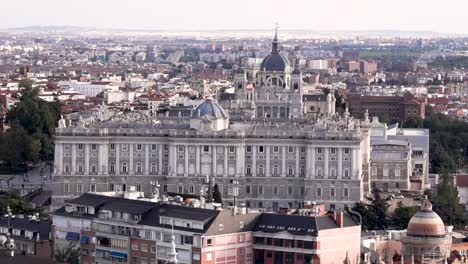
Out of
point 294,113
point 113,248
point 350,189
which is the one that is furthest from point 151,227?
point 294,113

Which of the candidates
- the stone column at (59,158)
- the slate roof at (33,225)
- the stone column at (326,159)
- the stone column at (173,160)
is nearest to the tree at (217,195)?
the stone column at (173,160)

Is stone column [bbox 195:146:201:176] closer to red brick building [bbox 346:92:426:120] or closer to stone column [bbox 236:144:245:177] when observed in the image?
stone column [bbox 236:144:245:177]

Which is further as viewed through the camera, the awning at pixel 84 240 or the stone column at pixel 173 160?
the stone column at pixel 173 160

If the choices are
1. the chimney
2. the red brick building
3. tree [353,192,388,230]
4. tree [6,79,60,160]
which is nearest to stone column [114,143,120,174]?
tree [353,192,388,230]

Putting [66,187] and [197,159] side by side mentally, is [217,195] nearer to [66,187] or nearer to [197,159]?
[197,159]

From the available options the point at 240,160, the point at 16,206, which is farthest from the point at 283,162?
the point at 16,206

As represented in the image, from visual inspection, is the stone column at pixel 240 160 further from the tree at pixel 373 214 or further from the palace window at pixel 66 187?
the tree at pixel 373 214
